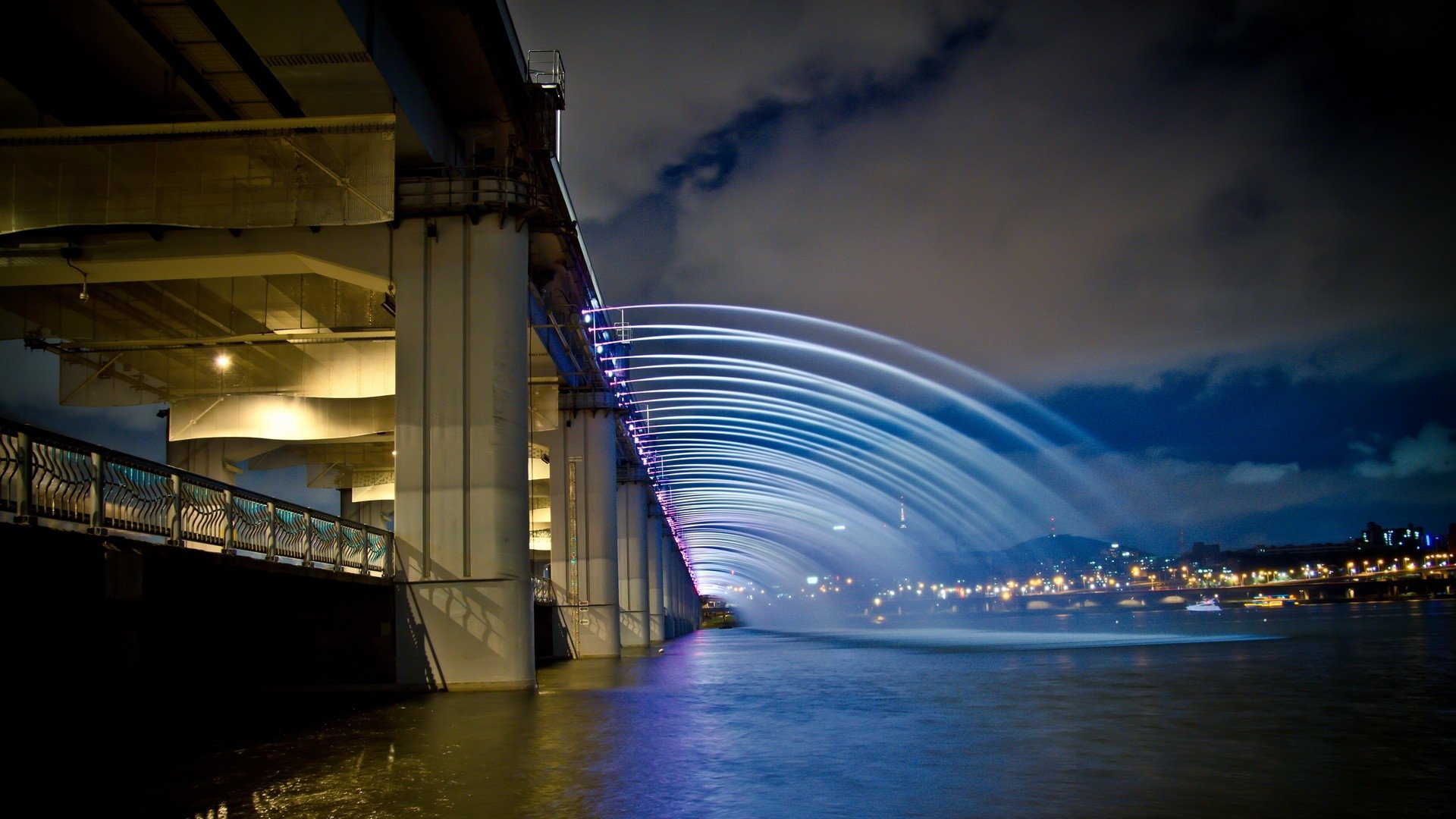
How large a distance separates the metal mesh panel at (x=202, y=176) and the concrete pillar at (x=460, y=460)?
1893 mm

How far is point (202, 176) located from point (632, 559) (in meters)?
36.2

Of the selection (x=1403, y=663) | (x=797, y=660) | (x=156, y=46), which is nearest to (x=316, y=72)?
(x=156, y=46)

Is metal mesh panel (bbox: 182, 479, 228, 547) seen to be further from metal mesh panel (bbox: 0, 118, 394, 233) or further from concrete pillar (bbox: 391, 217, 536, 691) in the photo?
metal mesh panel (bbox: 0, 118, 394, 233)

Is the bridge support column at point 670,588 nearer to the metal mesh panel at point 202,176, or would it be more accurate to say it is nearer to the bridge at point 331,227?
the bridge at point 331,227

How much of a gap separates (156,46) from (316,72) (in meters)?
2.54

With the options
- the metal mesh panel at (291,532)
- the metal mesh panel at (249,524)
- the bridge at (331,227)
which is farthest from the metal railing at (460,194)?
the metal mesh panel at (249,524)

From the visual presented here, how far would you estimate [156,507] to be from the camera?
14164mm

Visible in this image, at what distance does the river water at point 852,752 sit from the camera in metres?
8.48

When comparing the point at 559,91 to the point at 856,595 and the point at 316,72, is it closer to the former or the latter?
the point at 316,72

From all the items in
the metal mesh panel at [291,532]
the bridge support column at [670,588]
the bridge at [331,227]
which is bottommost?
the bridge support column at [670,588]

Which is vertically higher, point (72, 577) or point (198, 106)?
point (198, 106)

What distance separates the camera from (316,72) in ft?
64.0

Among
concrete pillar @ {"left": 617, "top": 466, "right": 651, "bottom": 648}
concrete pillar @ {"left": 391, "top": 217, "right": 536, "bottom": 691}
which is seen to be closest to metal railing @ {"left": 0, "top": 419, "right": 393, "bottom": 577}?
concrete pillar @ {"left": 391, "top": 217, "right": 536, "bottom": 691}

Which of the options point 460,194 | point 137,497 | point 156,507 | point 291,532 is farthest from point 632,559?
point 137,497
